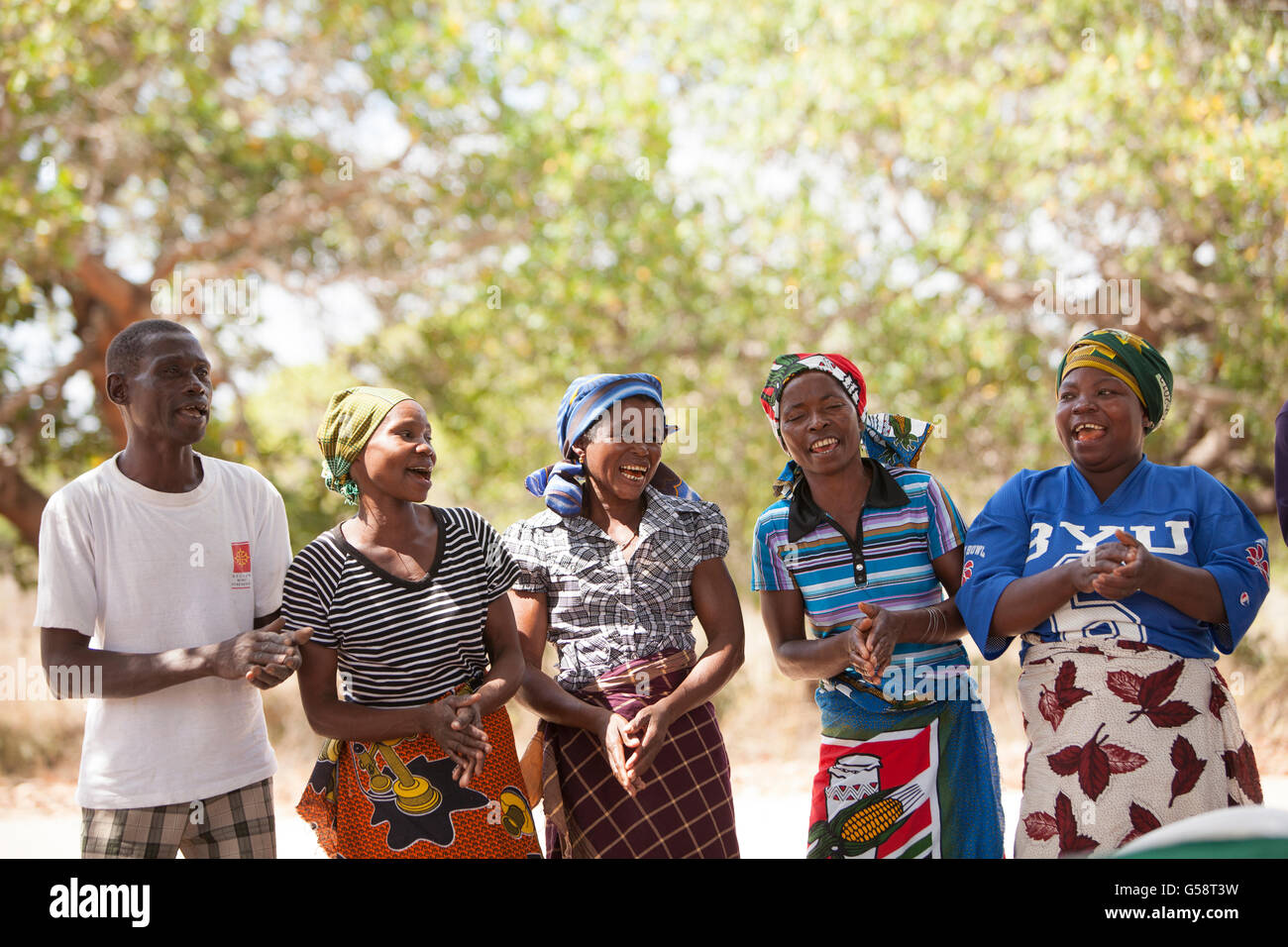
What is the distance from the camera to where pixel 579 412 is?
3160 millimetres

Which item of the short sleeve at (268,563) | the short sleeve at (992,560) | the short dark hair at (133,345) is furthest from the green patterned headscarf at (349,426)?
the short sleeve at (992,560)

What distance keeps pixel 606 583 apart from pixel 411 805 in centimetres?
74

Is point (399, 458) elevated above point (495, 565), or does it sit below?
above

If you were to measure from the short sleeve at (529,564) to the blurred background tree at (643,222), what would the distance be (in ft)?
14.6

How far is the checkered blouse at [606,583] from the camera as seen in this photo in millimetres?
3062

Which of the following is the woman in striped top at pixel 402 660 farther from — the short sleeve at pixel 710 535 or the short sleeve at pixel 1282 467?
the short sleeve at pixel 1282 467

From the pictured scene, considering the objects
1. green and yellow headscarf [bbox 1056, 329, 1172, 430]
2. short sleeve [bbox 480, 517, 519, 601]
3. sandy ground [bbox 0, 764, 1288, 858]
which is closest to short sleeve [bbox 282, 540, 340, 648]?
short sleeve [bbox 480, 517, 519, 601]

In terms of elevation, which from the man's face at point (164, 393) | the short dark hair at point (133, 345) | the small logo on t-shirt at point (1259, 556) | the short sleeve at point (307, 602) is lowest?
the small logo on t-shirt at point (1259, 556)

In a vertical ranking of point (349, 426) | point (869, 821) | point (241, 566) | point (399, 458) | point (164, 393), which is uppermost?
point (164, 393)

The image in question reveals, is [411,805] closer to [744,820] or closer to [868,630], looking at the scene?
[868,630]

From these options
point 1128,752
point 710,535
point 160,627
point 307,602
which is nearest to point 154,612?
point 160,627

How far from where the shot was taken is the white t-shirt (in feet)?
9.06

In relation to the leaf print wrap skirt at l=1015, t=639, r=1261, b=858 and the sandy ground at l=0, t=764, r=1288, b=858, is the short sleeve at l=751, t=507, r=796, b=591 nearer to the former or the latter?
the leaf print wrap skirt at l=1015, t=639, r=1261, b=858
